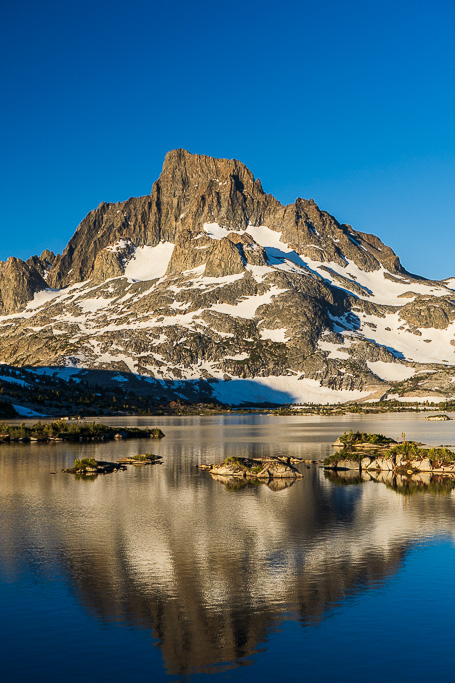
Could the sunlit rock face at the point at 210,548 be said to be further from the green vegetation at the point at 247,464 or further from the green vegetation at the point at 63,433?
the green vegetation at the point at 63,433

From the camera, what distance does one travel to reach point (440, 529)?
177 feet

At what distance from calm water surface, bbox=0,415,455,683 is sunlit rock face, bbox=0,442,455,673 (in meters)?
0.13

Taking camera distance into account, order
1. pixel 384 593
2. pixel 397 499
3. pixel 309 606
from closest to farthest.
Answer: pixel 309 606 < pixel 384 593 < pixel 397 499

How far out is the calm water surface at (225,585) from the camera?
28.3 meters

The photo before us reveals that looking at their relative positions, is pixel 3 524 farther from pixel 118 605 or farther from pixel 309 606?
pixel 309 606

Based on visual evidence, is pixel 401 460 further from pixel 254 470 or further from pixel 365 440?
pixel 365 440

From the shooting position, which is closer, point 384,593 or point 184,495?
point 384,593

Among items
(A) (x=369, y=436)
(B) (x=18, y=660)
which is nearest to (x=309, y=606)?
(B) (x=18, y=660)

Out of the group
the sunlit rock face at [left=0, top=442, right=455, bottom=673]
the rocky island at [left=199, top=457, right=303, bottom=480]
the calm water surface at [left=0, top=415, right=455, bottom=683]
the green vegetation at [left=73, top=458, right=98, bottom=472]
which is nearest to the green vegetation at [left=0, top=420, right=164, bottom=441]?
the green vegetation at [left=73, top=458, right=98, bottom=472]

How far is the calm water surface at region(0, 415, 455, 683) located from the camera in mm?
28312

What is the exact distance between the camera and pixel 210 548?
4741 centimetres

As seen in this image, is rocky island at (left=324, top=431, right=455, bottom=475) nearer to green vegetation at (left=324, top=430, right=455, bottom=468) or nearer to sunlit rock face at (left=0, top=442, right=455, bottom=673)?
green vegetation at (left=324, top=430, right=455, bottom=468)

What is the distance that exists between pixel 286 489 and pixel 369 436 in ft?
173

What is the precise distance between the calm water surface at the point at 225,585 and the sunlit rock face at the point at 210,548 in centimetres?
13
